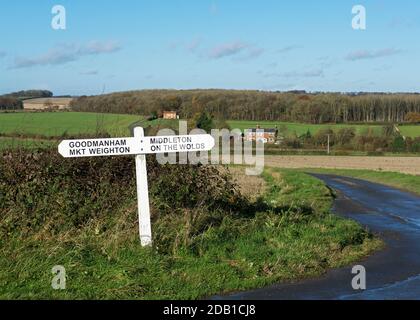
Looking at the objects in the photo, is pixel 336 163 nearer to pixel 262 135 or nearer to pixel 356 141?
pixel 262 135

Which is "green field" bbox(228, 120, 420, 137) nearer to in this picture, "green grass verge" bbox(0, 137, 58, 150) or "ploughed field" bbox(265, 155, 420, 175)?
"ploughed field" bbox(265, 155, 420, 175)

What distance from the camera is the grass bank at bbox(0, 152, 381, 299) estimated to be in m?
7.32

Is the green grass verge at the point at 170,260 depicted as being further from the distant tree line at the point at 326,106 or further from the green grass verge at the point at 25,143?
the distant tree line at the point at 326,106

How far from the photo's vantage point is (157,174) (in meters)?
10.8

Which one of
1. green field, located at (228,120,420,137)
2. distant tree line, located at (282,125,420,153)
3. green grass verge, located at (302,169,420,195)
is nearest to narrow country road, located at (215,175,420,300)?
green grass verge, located at (302,169,420,195)

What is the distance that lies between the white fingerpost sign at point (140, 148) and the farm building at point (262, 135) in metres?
50.6

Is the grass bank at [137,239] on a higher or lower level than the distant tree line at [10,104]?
lower

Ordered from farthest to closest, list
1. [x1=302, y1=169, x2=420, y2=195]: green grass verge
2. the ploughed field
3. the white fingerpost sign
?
1. the ploughed field
2. [x1=302, y1=169, x2=420, y2=195]: green grass verge
3. the white fingerpost sign

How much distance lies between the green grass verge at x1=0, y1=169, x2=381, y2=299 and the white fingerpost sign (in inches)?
14.6

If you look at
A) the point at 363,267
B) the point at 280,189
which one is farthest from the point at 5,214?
the point at 280,189

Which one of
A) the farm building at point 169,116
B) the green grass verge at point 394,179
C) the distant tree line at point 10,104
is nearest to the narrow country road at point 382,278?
the farm building at point 169,116

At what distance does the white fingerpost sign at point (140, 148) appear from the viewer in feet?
28.6
